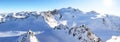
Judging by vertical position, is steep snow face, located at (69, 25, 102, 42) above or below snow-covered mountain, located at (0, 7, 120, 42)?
above

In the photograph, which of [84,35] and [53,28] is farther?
[53,28]

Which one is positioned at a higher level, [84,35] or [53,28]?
[84,35]

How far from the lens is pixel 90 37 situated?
58.0m

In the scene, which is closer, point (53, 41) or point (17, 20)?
point (53, 41)

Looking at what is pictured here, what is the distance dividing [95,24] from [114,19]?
3688 cm

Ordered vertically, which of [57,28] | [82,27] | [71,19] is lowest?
[71,19]

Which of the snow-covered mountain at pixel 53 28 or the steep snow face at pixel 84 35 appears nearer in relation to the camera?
the steep snow face at pixel 84 35

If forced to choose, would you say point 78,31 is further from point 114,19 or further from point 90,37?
point 114,19

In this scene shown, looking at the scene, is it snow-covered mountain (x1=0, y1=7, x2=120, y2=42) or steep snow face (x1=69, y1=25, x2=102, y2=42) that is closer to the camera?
steep snow face (x1=69, y1=25, x2=102, y2=42)

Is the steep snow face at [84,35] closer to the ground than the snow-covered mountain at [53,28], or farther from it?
farther from it

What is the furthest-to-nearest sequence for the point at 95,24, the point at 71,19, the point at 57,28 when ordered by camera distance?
1. the point at 71,19
2. the point at 95,24
3. the point at 57,28

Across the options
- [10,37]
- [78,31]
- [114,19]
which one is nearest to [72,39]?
[78,31]

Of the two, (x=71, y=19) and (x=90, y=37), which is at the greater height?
(x=90, y=37)

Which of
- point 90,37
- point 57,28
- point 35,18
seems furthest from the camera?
point 35,18
